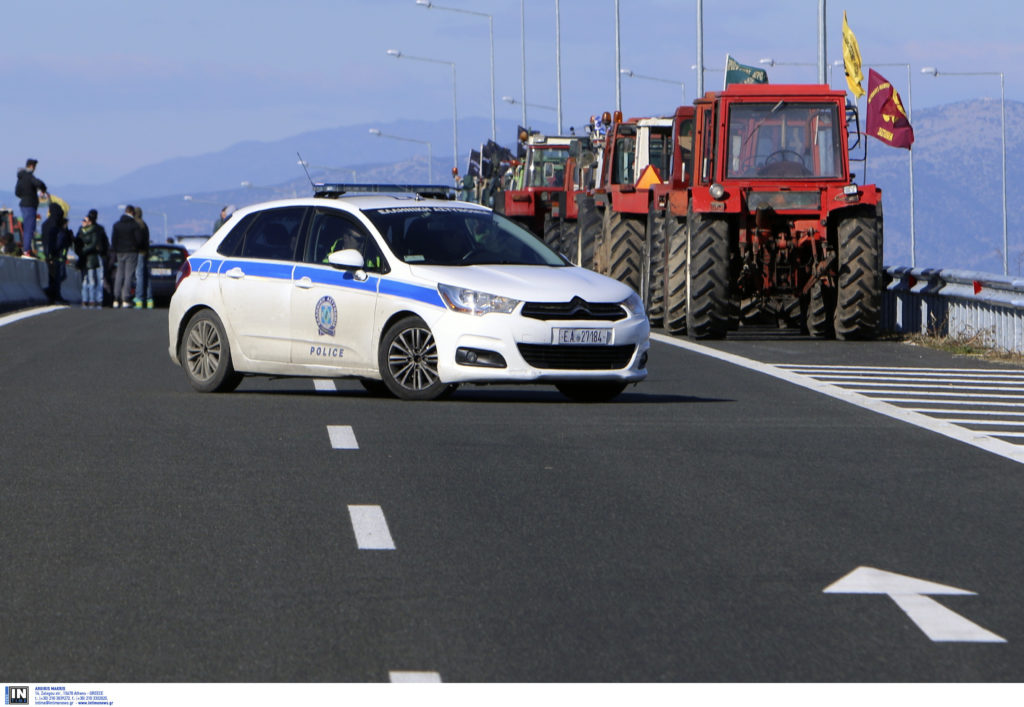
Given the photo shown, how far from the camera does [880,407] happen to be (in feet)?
49.2

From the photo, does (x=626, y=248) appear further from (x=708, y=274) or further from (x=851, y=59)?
(x=851, y=59)

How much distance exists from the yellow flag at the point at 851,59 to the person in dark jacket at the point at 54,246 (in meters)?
15.2

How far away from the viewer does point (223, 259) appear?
635 inches

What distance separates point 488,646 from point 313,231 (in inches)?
383

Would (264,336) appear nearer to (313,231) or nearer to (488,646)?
(313,231)

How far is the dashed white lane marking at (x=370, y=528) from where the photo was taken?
8.28 metres

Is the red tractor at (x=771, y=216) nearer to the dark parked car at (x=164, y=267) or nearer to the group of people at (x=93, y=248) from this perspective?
the group of people at (x=93, y=248)

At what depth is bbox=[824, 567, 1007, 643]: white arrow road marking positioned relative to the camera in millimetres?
6582

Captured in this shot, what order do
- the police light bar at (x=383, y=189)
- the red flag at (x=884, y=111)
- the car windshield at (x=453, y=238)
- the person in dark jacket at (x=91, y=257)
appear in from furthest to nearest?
the person in dark jacket at (x=91, y=257)
the red flag at (x=884, y=111)
the police light bar at (x=383, y=189)
the car windshield at (x=453, y=238)

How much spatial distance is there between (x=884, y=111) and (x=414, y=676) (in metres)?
28.9

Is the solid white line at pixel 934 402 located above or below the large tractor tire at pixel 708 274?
below

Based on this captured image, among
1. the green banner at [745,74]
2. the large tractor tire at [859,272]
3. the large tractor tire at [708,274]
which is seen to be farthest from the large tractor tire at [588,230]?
the large tractor tire at [859,272]

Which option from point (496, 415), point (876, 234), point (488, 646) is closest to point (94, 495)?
point (488, 646)

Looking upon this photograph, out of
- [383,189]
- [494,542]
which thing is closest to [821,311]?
[383,189]
